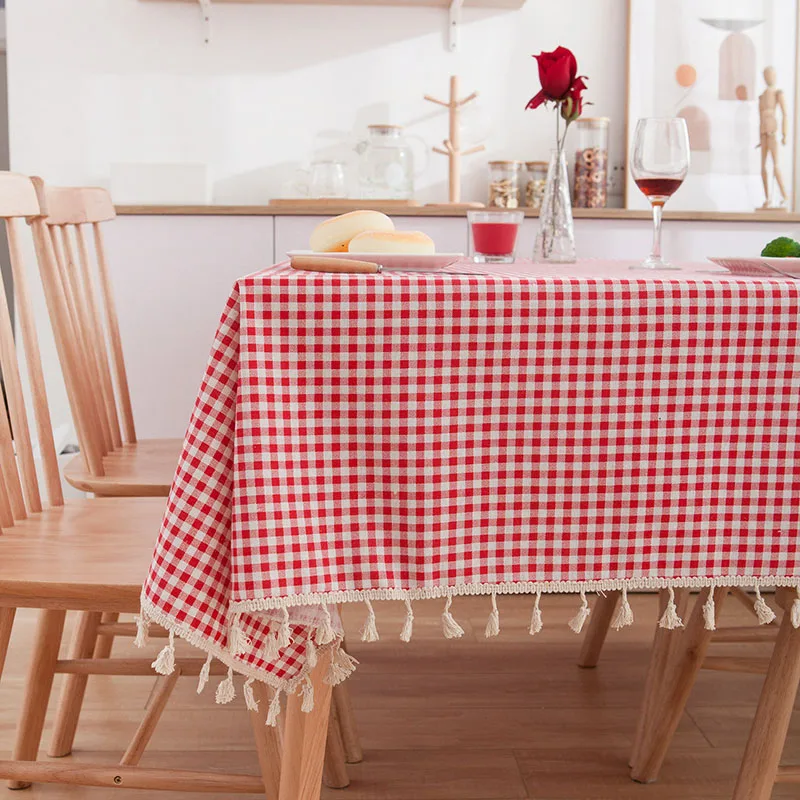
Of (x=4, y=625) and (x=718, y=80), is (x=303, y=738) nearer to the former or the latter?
(x=4, y=625)

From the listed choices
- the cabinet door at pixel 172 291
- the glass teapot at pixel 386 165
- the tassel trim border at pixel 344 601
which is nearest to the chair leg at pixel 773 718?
the tassel trim border at pixel 344 601

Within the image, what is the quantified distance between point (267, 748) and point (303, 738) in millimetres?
196

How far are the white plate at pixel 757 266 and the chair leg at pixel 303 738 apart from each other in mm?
645

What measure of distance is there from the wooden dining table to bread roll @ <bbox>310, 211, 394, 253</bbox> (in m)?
0.40

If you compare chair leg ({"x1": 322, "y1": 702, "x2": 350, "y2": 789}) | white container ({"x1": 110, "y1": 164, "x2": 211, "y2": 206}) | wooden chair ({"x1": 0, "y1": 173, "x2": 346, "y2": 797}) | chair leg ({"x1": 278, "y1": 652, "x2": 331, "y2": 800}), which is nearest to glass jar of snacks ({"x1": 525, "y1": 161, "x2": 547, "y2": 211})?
white container ({"x1": 110, "y1": 164, "x2": 211, "y2": 206})

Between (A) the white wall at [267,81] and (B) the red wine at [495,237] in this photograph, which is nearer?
(B) the red wine at [495,237]

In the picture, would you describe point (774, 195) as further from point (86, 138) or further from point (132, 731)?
point (132, 731)

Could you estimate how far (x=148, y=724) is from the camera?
4.88 ft

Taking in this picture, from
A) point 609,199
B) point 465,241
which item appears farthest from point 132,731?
point 609,199

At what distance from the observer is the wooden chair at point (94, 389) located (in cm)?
165

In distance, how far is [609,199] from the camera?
3.19 metres

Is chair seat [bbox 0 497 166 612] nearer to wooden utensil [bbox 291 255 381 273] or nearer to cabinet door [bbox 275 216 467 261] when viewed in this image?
wooden utensil [bbox 291 255 381 273]

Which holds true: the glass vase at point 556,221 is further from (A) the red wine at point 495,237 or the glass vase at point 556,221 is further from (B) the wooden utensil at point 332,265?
(B) the wooden utensil at point 332,265

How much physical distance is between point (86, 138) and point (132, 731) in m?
1.92
